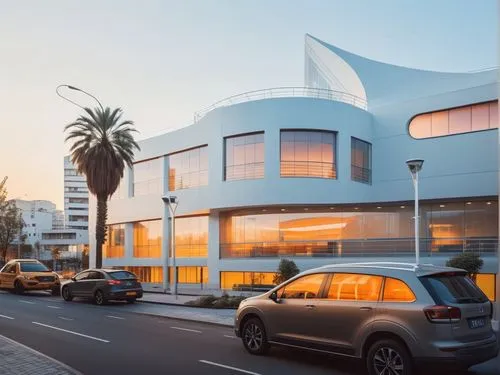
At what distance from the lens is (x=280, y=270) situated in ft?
90.6

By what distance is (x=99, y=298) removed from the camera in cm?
2186

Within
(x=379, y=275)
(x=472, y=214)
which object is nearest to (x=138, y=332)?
(x=379, y=275)

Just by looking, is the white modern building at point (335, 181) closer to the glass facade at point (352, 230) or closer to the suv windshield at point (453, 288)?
the glass facade at point (352, 230)

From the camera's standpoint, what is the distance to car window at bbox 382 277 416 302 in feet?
26.2

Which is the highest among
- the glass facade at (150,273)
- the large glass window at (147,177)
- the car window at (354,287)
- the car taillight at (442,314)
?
the large glass window at (147,177)

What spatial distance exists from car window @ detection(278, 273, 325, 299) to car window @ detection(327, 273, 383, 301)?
0.30 metres

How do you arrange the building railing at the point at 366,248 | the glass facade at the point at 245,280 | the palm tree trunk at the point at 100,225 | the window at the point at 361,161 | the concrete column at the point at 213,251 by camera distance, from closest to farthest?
the building railing at the point at 366,248 → the glass facade at the point at 245,280 → the window at the point at 361,161 → the concrete column at the point at 213,251 → the palm tree trunk at the point at 100,225

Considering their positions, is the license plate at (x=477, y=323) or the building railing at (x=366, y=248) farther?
the building railing at (x=366, y=248)

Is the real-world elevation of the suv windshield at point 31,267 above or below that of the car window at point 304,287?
below

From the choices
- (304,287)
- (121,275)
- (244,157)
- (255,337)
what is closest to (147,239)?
(244,157)

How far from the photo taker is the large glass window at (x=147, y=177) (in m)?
39.3

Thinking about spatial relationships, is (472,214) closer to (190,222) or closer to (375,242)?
(375,242)

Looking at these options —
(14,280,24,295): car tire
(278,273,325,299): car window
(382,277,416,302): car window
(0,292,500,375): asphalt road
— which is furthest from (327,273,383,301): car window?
(14,280,24,295): car tire

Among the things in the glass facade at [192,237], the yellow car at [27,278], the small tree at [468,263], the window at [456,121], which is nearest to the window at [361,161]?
the window at [456,121]
